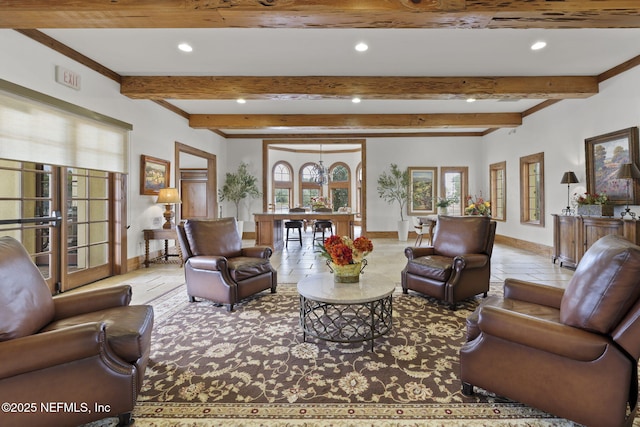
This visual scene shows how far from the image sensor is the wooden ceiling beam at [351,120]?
277 inches

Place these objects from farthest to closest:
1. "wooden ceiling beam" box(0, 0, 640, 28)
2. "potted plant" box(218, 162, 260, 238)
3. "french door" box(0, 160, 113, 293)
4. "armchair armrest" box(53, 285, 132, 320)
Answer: "potted plant" box(218, 162, 260, 238) → "french door" box(0, 160, 113, 293) → "wooden ceiling beam" box(0, 0, 640, 28) → "armchair armrest" box(53, 285, 132, 320)

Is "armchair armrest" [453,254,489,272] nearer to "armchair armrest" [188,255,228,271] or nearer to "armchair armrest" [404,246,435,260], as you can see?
"armchair armrest" [404,246,435,260]

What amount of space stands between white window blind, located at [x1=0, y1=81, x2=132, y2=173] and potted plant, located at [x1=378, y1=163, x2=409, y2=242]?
6495 millimetres

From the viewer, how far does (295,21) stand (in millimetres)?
2766

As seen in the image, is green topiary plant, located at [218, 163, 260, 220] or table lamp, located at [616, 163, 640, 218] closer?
table lamp, located at [616, 163, 640, 218]

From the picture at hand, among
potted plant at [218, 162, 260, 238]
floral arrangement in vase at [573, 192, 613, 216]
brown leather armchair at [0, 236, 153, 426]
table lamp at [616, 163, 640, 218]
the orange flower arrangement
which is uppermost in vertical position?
potted plant at [218, 162, 260, 238]

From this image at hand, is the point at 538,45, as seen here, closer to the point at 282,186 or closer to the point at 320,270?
the point at 320,270

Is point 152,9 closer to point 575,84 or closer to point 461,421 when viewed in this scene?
point 461,421

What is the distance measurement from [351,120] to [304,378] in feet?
20.1

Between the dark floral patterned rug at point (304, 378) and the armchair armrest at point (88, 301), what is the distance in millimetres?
544

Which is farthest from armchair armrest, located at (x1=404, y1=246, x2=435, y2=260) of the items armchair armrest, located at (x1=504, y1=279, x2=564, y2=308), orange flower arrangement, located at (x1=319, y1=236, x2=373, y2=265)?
armchair armrest, located at (x1=504, y1=279, x2=564, y2=308)

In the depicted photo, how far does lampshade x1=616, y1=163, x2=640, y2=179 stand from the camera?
13.5 feet

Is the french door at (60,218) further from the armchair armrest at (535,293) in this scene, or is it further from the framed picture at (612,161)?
the framed picture at (612,161)

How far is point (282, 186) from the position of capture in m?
12.7
